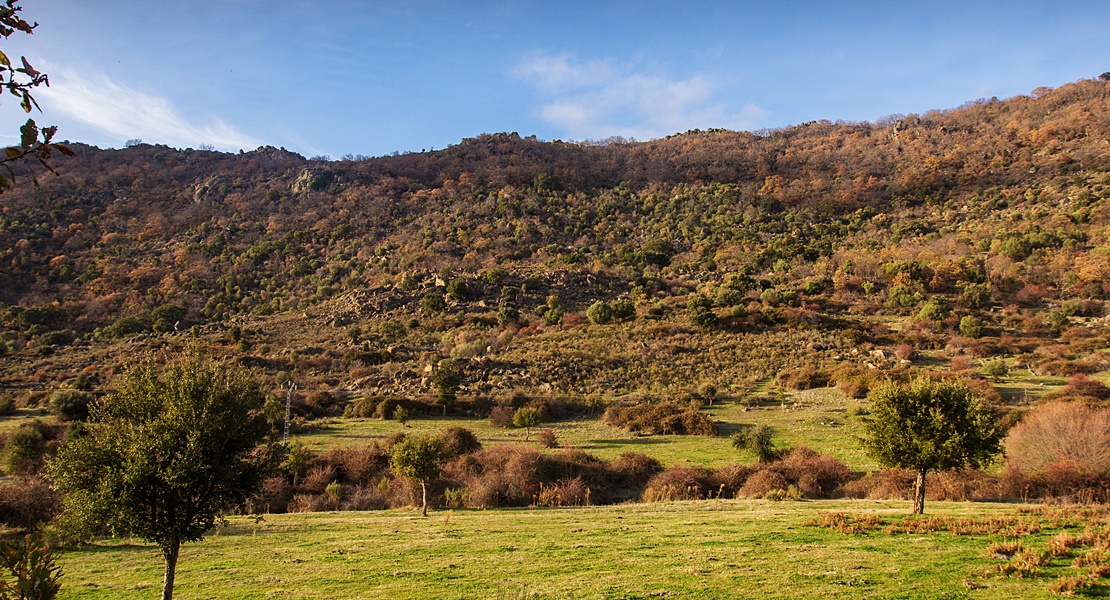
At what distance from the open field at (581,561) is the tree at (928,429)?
1539mm

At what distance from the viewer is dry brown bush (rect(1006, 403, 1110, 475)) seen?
2119 centimetres

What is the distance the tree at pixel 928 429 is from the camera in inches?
719

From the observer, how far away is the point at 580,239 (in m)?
86.0

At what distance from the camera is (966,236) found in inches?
2665

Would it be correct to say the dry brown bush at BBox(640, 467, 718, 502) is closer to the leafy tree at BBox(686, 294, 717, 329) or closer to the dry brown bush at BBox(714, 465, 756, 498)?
the dry brown bush at BBox(714, 465, 756, 498)

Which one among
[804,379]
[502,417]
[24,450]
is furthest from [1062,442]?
[24,450]

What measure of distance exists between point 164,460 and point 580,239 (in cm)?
7732

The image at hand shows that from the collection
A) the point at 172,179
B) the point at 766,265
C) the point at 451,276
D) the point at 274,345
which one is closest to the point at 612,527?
the point at 274,345

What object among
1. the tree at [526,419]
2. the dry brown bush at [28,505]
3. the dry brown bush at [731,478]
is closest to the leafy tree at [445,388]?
the tree at [526,419]

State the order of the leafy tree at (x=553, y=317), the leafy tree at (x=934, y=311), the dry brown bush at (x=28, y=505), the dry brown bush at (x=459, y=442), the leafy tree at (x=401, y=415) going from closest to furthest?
the dry brown bush at (x=28, y=505), the dry brown bush at (x=459, y=442), the leafy tree at (x=401, y=415), the leafy tree at (x=934, y=311), the leafy tree at (x=553, y=317)

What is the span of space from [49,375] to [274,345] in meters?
16.2

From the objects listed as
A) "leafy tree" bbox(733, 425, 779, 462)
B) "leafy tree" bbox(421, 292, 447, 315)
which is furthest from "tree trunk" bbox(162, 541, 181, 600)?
"leafy tree" bbox(421, 292, 447, 315)

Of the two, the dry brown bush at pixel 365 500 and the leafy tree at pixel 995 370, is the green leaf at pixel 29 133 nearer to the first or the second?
the dry brown bush at pixel 365 500

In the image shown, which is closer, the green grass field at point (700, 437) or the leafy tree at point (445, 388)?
the green grass field at point (700, 437)
